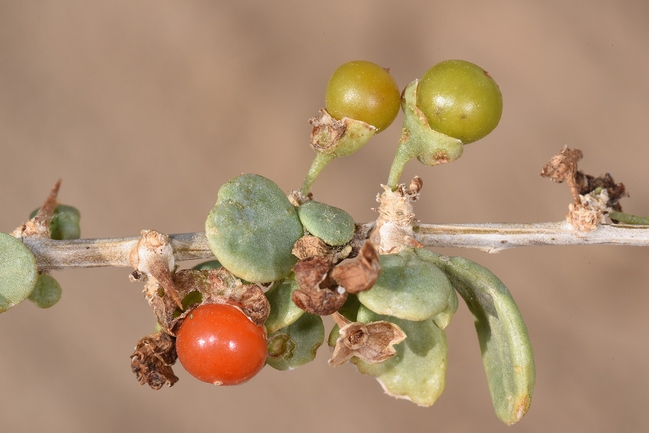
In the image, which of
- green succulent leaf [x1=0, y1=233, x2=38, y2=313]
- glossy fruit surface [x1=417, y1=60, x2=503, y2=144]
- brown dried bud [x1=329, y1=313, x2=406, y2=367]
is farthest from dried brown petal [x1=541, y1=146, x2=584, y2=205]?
green succulent leaf [x1=0, y1=233, x2=38, y2=313]

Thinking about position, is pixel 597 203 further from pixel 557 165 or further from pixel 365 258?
pixel 365 258

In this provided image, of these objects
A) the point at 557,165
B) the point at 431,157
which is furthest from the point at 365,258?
the point at 557,165

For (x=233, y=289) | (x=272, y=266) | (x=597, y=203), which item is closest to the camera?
(x=272, y=266)

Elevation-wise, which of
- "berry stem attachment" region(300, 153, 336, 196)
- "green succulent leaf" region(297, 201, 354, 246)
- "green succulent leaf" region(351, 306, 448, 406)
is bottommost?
"green succulent leaf" region(351, 306, 448, 406)

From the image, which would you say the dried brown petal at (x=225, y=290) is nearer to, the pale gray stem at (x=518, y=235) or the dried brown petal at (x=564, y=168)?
the pale gray stem at (x=518, y=235)

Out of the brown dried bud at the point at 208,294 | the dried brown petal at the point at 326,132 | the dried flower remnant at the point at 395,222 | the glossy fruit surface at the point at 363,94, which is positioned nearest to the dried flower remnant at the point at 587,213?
the dried flower remnant at the point at 395,222

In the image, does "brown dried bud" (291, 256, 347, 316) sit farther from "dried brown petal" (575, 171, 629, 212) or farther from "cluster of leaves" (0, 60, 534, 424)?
"dried brown petal" (575, 171, 629, 212)
